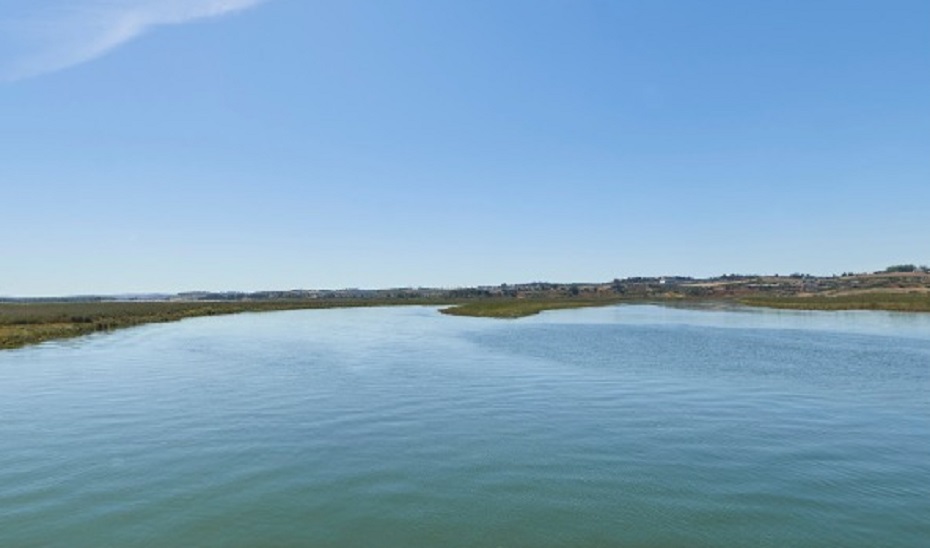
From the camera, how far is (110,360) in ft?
166

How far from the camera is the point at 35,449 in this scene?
23516 mm

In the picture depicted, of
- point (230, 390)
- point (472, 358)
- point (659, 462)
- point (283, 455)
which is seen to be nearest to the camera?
point (659, 462)

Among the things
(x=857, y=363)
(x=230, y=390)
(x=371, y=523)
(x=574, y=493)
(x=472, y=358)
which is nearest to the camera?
(x=371, y=523)

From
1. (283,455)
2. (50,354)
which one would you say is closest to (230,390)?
(283,455)

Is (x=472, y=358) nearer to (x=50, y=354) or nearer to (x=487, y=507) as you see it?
(x=487, y=507)

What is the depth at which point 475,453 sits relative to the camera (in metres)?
22.4

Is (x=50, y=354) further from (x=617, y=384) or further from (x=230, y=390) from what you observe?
(x=617, y=384)

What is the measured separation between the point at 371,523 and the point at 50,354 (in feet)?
170

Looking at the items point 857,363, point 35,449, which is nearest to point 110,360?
point 35,449

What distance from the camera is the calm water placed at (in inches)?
621

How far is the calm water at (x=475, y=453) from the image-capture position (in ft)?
51.7

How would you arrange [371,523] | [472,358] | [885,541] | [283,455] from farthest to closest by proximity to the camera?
1. [472,358]
2. [283,455]
3. [371,523]
4. [885,541]

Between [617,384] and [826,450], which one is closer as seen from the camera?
[826,450]

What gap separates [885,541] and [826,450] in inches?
315
